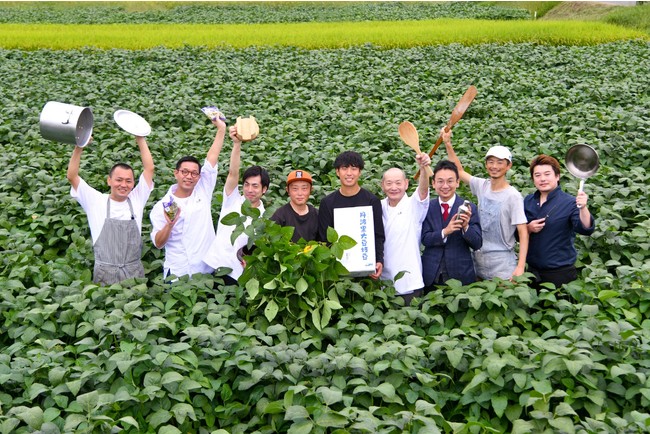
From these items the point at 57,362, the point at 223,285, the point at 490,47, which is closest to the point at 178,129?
the point at 223,285

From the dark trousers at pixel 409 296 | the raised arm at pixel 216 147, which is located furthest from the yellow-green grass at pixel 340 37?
the dark trousers at pixel 409 296

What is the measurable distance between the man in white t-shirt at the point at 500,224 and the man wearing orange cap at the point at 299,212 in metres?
1.19

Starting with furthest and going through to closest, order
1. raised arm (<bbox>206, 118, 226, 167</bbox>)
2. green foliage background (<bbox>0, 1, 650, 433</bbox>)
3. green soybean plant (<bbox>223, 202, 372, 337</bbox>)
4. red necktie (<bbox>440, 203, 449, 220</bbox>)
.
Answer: raised arm (<bbox>206, 118, 226, 167</bbox>), red necktie (<bbox>440, 203, 449, 220</bbox>), green soybean plant (<bbox>223, 202, 372, 337</bbox>), green foliage background (<bbox>0, 1, 650, 433</bbox>)

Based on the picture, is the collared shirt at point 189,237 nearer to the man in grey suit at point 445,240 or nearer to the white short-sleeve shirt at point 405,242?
the white short-sleeve shirt at point 405,242

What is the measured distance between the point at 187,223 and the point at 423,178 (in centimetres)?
169

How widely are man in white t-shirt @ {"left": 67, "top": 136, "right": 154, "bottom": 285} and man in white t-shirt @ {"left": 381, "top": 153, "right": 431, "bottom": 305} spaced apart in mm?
1777

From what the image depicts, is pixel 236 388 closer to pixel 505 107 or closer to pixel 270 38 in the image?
Answer: pixel 505 107

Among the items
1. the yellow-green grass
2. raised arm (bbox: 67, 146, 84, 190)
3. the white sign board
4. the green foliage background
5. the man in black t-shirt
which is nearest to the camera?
the green foliage background

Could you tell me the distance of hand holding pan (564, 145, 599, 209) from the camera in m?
5.57

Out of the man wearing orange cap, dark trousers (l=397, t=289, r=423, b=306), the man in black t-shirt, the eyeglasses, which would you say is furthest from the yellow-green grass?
dark trousers (l=397, t=289, r=423, b=306)

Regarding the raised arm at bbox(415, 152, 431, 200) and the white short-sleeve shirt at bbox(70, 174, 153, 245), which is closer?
the raised arm at bbox(415, 152, 431, 200)

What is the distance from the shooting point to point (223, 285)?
523cm

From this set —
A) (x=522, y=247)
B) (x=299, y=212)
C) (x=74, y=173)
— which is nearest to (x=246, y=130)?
(x=299, y=212)

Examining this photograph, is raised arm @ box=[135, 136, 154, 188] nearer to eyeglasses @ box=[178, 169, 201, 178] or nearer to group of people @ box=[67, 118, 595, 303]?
group of people @ box=[67, 118, 595, 303]
